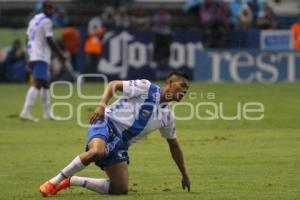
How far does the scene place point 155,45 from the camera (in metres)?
34.9

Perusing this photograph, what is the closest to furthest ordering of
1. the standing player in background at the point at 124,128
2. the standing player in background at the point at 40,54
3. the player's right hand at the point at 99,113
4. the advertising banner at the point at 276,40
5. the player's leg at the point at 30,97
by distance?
the player's right hand at the point at 99,113, the standing player in background at the point at 124,128, the player's leg at the point at 30,97, the standing player in background at the point at 40,54, the advertising banner at the point at 276,40

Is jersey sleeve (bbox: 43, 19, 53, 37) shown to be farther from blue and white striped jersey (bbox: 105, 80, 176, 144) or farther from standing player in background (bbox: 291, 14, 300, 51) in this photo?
standing player in background (bbox: 291, 14, 300, 51)

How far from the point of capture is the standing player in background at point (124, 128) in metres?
11.4

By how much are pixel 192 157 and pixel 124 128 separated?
3688 mm

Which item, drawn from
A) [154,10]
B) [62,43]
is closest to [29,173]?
[62,43]

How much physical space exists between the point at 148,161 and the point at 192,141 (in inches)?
113

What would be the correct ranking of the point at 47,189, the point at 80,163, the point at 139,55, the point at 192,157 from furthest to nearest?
the point at 139,55
the point at 192,157
the point at 47,189
the point at 80,163

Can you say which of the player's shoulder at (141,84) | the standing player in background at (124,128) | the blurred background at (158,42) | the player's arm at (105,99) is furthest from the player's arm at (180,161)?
Answer: the blurred background at (158,42)

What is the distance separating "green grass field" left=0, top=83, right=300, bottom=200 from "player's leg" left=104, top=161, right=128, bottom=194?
0.78 ft

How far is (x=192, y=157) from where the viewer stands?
1520 centimetres

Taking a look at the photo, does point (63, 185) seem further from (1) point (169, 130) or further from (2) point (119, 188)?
(1) point (169, 130)

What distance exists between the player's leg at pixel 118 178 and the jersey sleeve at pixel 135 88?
2.61 ft

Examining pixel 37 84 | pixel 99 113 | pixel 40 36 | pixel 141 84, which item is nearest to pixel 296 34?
pixel 40 36

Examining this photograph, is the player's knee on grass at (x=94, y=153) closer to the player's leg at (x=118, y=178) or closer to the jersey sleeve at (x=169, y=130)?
the player's leg at (x=118, y=178)
